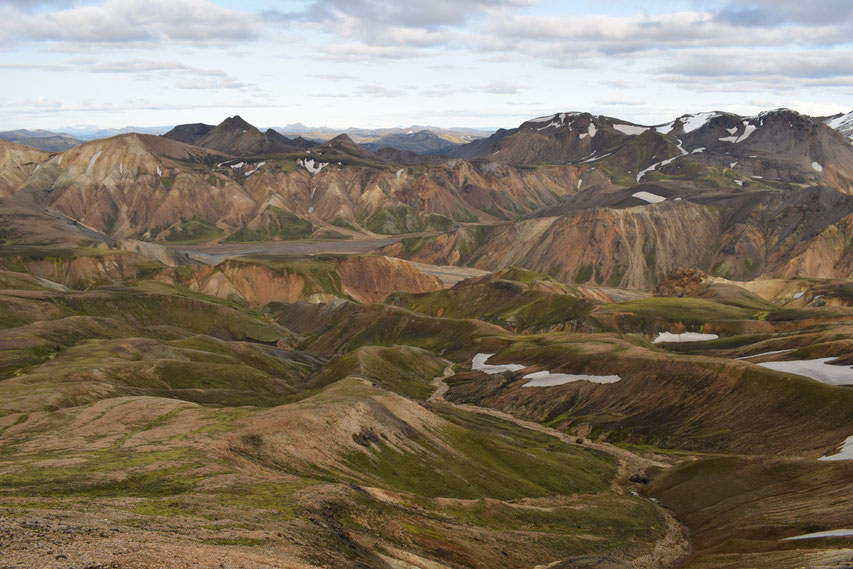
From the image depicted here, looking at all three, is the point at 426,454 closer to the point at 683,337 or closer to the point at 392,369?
the point at 392,369

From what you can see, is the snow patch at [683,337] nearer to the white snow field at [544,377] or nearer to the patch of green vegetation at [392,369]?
the white snow field at [544,377]

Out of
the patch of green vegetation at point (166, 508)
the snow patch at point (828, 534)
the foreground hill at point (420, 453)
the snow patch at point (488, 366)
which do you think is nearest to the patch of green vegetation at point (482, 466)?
the foreground hill at point (420, 453)

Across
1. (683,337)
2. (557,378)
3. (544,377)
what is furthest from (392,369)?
(683,337)

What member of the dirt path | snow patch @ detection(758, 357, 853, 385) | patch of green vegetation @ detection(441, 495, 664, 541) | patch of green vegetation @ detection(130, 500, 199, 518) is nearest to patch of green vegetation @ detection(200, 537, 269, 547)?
patch of green vegetation @ detection(130, 500, 199, 518)

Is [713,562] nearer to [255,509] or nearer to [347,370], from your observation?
[255,509]

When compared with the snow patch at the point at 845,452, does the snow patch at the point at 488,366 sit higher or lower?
lower
